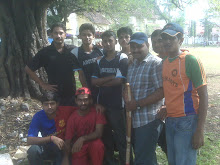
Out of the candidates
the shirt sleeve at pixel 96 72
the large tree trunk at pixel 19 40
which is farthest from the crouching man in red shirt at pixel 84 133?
the large tree trunk at pixel 19 40

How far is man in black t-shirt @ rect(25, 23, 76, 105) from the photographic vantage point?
361cm

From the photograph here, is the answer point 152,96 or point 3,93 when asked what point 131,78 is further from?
point 3,93

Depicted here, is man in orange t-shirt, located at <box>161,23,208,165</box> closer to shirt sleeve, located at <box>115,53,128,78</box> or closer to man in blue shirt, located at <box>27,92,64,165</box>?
shirt sleeve, located at <box>115,53,128,78</box>

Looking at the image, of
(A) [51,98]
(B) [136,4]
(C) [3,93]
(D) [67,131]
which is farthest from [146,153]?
(B) [136,4]

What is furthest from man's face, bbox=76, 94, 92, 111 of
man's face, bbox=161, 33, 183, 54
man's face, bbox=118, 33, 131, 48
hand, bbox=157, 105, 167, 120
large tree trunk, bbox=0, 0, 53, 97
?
large tree trunk, bbox=0, 0, 53, 97

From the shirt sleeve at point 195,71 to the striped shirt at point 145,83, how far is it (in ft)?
1.34

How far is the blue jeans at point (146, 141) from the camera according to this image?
2.64 meters

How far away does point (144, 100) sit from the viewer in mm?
2604

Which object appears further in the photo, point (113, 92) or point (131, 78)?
point (113, 92)

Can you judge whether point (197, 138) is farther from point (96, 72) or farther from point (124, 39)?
point (124, 39)

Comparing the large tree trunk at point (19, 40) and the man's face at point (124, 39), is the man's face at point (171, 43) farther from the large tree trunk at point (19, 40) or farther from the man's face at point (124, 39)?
the large tree trunk at point (19, 40)

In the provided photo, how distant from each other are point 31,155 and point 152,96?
1.92 meters

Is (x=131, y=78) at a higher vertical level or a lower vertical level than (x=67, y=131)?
higher

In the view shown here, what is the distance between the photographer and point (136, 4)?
65.0ft
